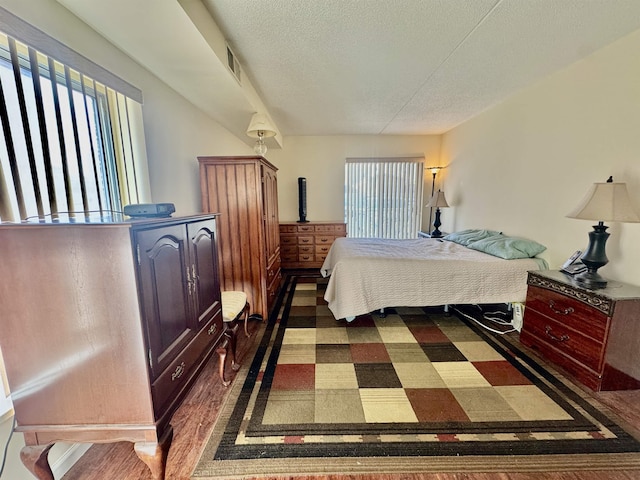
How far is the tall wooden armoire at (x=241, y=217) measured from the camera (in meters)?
2.45

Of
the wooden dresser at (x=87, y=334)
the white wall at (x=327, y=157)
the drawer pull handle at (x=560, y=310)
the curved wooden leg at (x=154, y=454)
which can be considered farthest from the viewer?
the white wall at (x=327, y=157)

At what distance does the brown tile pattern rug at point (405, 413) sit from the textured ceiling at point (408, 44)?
249 centimetres

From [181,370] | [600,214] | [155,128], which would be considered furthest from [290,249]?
[600,214]

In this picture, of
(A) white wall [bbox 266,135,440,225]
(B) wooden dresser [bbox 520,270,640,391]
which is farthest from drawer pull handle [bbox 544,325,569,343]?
(A) white wall [bbox 266,135,440,225]

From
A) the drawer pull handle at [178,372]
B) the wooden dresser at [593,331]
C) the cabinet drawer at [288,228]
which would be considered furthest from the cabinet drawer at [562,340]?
the cabinet drawer at [288,228]

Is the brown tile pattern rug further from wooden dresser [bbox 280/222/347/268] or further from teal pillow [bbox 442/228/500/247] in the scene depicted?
wooden dresser [bbox 280/222/347/268]

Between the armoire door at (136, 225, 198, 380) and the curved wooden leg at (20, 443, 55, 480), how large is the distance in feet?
1.70

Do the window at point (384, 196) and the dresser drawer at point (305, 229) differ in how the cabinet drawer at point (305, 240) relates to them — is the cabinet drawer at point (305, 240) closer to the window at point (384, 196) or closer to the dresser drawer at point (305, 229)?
the dresser drawer at point (305, 229)

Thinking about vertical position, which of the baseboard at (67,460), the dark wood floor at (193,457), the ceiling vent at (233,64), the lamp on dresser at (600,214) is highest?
the ceiling vent at (233,64)

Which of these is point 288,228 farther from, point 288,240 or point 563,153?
point 563,153

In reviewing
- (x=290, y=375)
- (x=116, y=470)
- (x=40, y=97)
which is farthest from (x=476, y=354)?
(x=40, y=97)

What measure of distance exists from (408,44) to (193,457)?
308cm

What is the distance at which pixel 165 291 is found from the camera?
1043 millimetres

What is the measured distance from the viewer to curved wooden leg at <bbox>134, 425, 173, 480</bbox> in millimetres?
949
